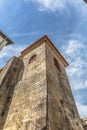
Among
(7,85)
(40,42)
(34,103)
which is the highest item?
(40,42)

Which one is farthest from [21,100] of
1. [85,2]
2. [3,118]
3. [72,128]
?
[85,2]

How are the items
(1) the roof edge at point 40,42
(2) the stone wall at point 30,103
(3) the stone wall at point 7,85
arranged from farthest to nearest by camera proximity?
(1) the roof edge at point 40,42
(3) the stone wall at point 7,85
(2) the stone wall at point 30,103

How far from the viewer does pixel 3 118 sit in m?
7.04

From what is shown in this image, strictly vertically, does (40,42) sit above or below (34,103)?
above

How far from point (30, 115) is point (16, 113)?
3.69ft

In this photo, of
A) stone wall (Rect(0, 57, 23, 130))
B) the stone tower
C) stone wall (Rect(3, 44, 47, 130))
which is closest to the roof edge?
stone wall (Rect(0, 57, 23, 130))

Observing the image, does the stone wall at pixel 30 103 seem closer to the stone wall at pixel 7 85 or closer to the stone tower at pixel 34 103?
the stone tower at pixel 34 103

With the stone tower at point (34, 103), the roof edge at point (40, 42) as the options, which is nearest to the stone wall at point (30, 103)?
the stone tower at point (34, 103)

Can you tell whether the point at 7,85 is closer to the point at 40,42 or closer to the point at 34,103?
the point at 34,103

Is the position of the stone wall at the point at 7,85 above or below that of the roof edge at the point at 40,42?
below

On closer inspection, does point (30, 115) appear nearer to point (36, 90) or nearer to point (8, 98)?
point (36, 90)

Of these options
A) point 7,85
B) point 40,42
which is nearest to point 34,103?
point 7,85

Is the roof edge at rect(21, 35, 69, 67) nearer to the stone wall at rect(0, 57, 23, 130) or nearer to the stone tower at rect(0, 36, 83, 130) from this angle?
the stone wall at rect(0, 57, 23, 130)

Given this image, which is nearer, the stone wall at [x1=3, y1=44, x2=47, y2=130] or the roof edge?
the stone wall at [x1=3, y1=44, x2=47, y2=130]
